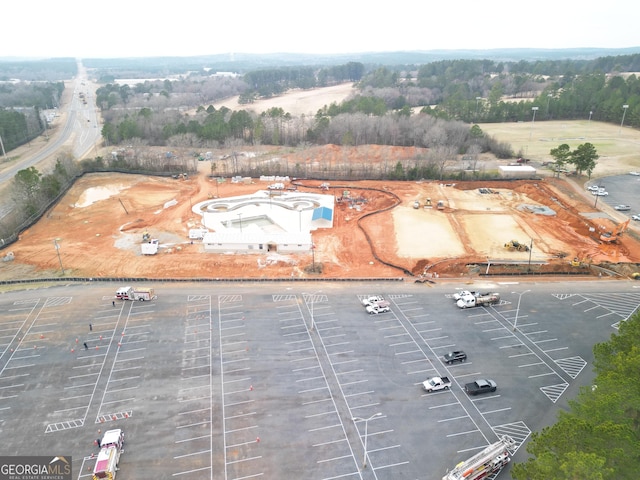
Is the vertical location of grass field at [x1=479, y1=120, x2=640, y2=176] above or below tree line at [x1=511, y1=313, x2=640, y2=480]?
below

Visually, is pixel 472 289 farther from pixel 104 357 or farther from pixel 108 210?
pixel 108 210

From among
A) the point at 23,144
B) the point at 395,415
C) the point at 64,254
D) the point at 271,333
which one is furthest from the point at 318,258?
the point at 23,144

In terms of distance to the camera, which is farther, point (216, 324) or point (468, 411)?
point (216, 324)

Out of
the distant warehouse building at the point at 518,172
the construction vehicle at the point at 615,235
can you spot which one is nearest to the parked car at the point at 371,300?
the construction vehicle at the point at 615,235

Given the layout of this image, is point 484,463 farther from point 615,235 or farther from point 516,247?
point 615,235

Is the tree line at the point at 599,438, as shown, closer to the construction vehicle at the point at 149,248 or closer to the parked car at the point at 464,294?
the parked car at the point at 464,294

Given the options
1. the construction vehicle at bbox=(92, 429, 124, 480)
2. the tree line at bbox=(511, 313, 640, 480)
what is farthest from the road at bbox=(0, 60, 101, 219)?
the tree line at bbox=(511, 313, 640, 480)

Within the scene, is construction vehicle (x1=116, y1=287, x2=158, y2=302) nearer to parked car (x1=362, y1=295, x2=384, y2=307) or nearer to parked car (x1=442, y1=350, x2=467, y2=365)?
parked car (x1=362, y1=295, x2=384, y2=307)
